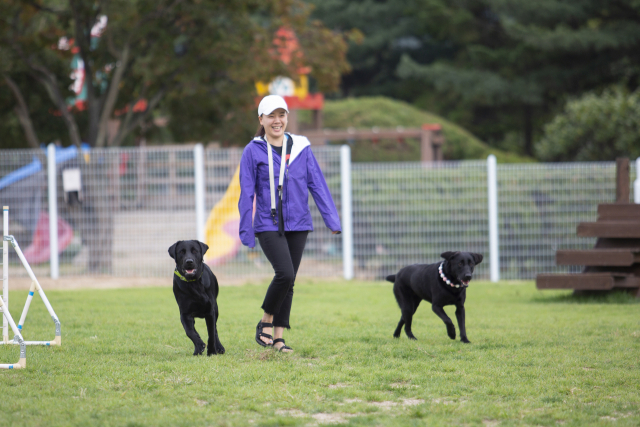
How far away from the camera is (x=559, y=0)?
2550 centimetres

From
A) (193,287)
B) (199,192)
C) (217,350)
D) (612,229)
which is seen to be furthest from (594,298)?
(199,192)

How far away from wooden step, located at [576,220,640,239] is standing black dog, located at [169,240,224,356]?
5521 millimetres

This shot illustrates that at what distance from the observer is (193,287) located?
16.5 feet

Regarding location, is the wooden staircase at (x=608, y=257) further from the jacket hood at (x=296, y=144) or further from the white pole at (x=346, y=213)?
the jacket hood at (x=296, y=144)

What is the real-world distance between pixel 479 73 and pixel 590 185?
18.5 metres

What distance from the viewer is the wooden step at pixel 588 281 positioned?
334 inches

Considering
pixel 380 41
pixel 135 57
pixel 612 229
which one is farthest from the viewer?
pixel 380 41

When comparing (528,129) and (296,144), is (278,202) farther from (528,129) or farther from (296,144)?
(528,129)

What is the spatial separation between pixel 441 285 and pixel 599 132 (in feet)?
44.0

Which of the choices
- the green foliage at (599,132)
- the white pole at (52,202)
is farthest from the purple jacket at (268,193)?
the green foliage at (599,132)

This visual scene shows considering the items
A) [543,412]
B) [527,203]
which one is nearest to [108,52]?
[527,203]

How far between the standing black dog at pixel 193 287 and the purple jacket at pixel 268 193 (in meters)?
0.38

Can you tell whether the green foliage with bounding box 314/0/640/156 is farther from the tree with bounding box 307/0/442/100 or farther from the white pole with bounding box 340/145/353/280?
the white pole with bounding box 340/145/353/280

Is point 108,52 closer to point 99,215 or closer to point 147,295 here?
point 99,215
